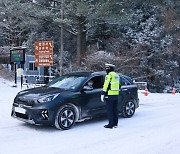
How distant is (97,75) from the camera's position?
28.6 feet

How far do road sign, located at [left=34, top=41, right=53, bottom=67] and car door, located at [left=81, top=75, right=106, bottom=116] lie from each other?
32.4ft

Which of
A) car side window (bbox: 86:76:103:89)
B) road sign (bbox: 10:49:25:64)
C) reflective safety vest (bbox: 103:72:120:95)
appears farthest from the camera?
road sign (bbox: 10:49:25:64)

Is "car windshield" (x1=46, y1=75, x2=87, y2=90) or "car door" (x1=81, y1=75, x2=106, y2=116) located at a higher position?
→ "car windshield" (x1=46, y1=75, x2=87, y2=90)

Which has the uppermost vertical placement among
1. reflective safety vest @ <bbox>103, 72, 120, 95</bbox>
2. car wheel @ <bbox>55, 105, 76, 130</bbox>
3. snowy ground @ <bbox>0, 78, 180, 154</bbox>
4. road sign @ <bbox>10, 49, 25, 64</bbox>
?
road sign @ <bbox>10, 49, 25, 64</bbox>

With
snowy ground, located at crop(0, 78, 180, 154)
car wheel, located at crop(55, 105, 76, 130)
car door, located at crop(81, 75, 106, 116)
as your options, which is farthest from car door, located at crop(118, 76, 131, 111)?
car wheel, located at crop(55, 105, 76, 130)

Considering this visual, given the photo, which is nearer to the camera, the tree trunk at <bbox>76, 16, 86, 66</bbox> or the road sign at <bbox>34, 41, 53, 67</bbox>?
the road sign at <bbox>34, 41, 53, 67</bbox>

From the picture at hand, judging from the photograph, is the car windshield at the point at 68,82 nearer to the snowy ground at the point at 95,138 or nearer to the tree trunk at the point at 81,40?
the snowy ground at the point at 95,138

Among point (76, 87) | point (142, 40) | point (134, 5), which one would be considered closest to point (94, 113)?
point (76, 87)

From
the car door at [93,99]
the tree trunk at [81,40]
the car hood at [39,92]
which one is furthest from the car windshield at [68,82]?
the tree trunk at [81,40]

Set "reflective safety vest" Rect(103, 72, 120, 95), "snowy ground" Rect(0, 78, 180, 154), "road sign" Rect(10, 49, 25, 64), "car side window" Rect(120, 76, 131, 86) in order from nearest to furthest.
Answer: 1. "snowy ground" Rect(0, 78, 180, 154)
2. "reflective safety vest" Rect(103, 72, 120, 95)
3. "car side window" Rect(120, 76, 131, 86)
4. "road sign" Rect(10, 49, 25, 64)

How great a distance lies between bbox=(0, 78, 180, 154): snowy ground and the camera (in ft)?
19.5

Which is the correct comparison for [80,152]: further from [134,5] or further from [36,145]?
[134,5]

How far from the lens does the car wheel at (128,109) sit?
9.31 m

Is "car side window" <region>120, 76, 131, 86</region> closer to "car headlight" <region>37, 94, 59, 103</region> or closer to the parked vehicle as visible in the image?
the parked vehicle
